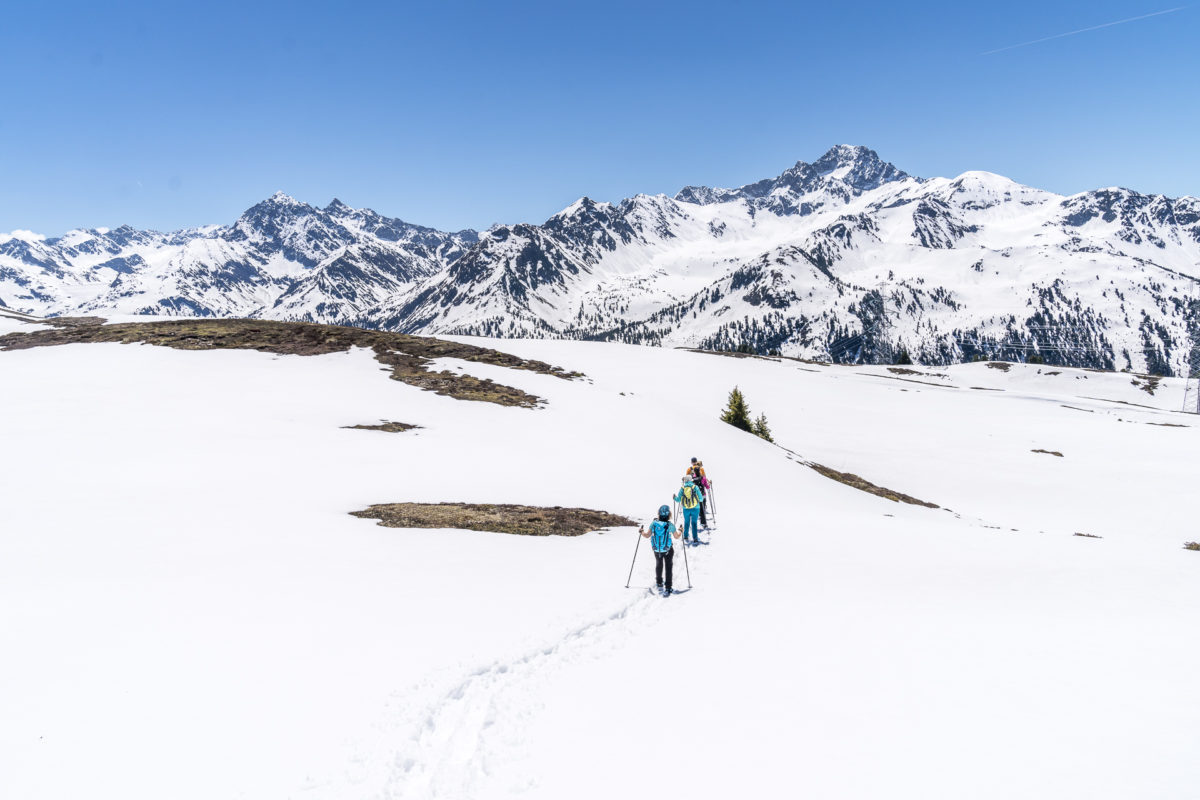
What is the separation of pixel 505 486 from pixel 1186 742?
21.7 m

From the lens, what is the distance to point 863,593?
577 inches

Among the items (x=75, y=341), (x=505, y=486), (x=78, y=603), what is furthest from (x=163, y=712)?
(x=75, y=341)

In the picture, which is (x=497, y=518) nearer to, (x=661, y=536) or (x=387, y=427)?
(x=661, y=536)

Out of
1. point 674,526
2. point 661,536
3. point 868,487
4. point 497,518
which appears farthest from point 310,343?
point 868,487

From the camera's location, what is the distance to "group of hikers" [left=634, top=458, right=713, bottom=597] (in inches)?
601

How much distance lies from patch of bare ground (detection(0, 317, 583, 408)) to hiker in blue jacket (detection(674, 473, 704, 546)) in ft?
67.5

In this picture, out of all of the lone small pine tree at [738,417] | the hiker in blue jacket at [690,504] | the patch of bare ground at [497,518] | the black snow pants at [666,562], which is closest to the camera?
the black snow pants at [666,562]

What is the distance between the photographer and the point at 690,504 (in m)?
19.7

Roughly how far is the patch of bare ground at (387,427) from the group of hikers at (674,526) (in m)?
17.0

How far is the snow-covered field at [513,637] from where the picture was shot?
7.22 meters

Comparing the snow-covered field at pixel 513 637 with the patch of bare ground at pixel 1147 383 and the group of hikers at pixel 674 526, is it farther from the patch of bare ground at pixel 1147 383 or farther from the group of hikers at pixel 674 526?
the patch of bare ground at pixel 1147 383

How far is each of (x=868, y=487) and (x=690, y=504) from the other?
23.9m

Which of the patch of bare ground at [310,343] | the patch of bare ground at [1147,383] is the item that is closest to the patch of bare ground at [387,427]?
the patch of bare ground at [310,343]

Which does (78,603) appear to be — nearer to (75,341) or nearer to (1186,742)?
(1186,742)
